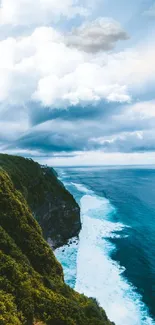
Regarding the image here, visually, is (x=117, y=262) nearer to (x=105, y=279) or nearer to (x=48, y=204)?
(x=105, y=279)


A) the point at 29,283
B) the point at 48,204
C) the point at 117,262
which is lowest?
the point at 117,262

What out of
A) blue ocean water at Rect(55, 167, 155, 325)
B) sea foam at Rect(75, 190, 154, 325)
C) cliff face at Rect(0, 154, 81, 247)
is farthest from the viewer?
cliff face at Rect(0, 154, 81, 247)

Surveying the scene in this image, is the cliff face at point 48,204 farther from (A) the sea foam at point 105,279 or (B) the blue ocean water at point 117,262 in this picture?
(A) the sea foam at point 105,279

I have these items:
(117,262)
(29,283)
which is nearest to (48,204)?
(117,262)

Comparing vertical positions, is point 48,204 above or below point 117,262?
above

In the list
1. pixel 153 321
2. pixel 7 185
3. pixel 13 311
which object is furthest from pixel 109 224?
pixel 13 311

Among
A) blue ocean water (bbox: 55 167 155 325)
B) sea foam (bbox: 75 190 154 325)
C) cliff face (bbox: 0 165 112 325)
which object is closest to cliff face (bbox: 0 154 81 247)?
→ blue ocean water (bbox: 55 167 155 325)

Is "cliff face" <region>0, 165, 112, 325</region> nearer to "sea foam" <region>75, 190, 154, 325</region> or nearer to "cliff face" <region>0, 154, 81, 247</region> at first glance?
"sea foam" <region>75, 190, 154, 325</region>
